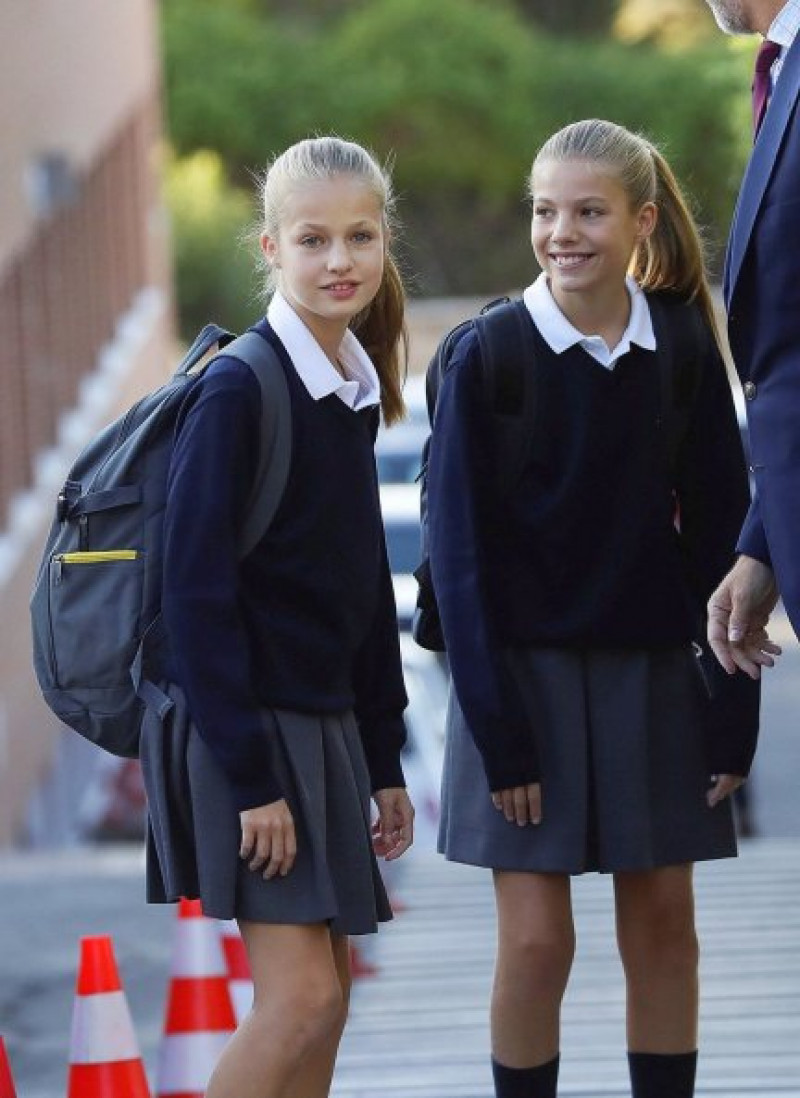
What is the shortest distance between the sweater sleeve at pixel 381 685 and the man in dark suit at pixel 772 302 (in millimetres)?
565

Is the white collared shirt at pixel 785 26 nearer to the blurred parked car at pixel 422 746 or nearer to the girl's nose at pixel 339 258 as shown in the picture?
the girl's nose at pixel 339 258

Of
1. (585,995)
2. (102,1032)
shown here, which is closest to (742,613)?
(102,1032)

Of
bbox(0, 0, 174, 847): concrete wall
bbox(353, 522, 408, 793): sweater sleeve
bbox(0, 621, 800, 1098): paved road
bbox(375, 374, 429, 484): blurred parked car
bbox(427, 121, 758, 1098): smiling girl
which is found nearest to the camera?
bbox(353, 522, 408, 793): sweater sleeve

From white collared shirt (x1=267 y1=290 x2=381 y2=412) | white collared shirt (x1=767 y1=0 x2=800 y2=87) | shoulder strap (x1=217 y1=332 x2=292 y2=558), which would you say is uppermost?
white collared shirt (x1=767 y1=0 x2=800 y2=87)

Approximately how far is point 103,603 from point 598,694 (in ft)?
2.91

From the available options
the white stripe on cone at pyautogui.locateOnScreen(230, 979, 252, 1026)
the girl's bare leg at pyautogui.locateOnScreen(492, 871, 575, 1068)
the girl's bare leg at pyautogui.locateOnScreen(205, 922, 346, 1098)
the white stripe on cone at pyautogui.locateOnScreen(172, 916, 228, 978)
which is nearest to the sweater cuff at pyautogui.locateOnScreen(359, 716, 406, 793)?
the girl's bare leg at pyautogui.locateOnScreen(492, 871, 575, 1068)

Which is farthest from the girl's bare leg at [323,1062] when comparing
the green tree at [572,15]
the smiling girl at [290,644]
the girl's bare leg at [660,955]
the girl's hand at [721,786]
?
the green tree at [572,15]

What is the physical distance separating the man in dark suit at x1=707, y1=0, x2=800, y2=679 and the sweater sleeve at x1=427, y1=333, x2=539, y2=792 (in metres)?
0.46

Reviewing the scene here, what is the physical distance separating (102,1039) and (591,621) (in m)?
1.22

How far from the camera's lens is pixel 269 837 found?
3.94 m

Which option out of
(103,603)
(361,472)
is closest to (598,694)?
(361,472)

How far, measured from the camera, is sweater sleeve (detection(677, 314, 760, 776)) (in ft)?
14.8

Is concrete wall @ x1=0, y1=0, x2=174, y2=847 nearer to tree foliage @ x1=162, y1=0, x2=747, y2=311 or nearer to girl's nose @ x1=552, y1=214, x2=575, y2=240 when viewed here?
girl's nose @ x1=552, y1=214, x2=575, y2=240

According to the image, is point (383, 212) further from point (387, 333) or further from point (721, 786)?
point (721, 786)
